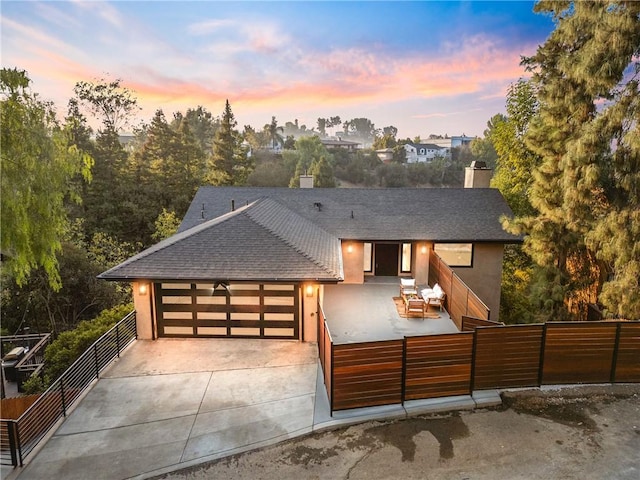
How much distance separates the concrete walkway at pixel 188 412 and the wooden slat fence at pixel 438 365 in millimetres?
242

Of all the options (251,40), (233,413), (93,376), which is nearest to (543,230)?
(233,413)

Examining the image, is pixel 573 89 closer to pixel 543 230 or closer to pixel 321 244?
pixel 543 230

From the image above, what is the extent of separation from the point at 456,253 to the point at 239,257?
391 inches

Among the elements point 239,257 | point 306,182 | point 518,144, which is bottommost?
point 239,257

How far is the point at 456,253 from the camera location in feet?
56.5

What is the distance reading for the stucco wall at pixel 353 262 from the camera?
664 inches

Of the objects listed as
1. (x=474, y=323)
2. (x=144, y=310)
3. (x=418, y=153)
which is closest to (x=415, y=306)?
(x=474, y=323)

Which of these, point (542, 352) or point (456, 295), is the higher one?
point (456, 295)

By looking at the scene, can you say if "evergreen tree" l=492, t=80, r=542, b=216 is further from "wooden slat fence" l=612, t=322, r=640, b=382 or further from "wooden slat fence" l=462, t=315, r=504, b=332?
"wooden slat fence" l=462, t=315, r=504, b=332

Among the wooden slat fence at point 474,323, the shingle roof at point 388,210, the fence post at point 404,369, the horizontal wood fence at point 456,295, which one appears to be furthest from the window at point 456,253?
the fence post at point 404,369

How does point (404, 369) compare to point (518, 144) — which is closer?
point (404, 369)

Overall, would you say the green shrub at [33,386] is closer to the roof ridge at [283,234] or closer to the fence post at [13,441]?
the fence post at [13,441]

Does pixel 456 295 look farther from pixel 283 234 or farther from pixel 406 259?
pixel 283 234

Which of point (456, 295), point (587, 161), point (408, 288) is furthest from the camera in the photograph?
point (408, 288)
